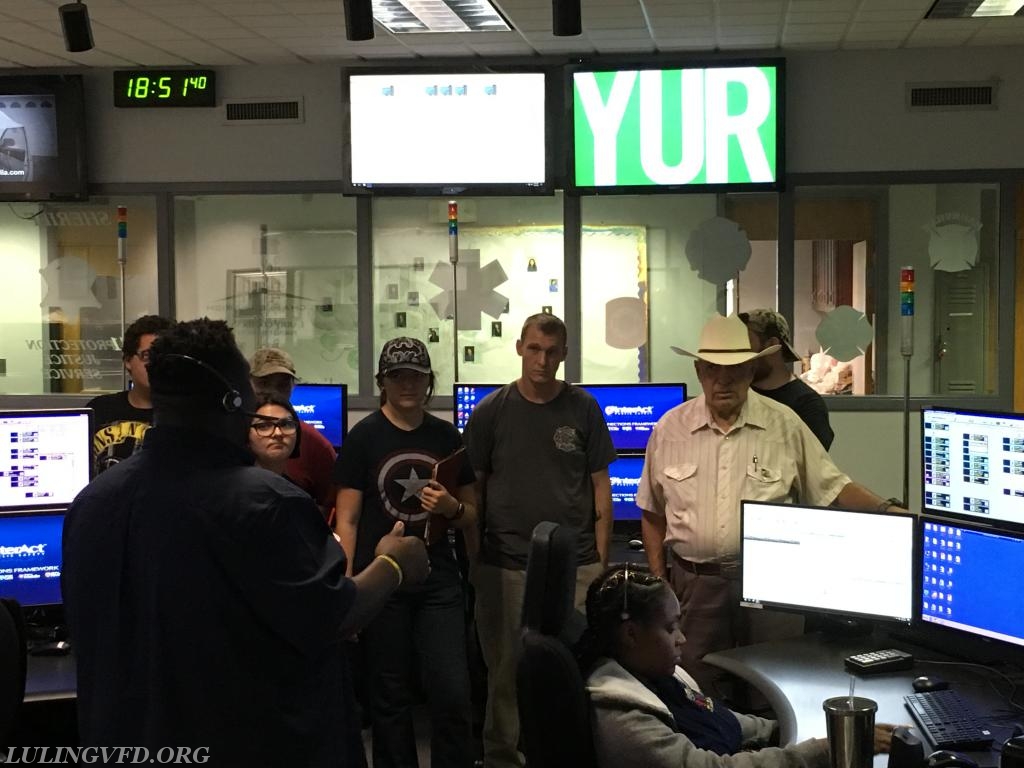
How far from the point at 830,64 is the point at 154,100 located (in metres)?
3.91

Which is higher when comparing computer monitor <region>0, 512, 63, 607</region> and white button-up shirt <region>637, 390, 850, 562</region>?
white button-up shirt <region>637, 390, 850, 562</region>

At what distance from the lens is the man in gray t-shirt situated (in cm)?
345

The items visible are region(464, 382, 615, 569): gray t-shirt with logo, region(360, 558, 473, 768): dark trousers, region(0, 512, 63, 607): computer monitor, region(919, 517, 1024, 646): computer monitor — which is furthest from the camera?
region(464, 382, 615, 569): gray t-shirt with logo

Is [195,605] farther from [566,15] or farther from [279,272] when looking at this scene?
[279,272]

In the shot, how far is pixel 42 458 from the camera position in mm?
3049

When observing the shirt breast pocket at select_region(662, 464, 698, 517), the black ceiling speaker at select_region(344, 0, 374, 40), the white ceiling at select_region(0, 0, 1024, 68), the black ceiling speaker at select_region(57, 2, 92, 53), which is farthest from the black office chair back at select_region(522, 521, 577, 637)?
the white ceiling at select_region(0, 0, 1024, 68)

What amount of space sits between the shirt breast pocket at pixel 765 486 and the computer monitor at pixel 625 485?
48.4 inches

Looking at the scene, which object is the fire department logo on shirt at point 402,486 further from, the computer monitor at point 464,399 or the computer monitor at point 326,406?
the computer monitor at point 326,406

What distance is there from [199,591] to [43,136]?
18.3 ft

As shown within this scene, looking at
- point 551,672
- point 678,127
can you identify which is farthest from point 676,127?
point 551,672

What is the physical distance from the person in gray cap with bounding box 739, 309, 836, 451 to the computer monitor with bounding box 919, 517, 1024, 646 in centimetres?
95

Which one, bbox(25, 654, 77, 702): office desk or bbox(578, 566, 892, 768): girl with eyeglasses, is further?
bbox(25, 654, 77, 702): office desk

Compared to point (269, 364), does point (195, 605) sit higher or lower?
lower

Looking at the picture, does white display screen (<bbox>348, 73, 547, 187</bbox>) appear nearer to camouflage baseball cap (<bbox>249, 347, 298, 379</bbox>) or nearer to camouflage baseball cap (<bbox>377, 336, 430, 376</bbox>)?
camouflage baseball cap (<bbox>249, 347, 298, 379</bbox>)
